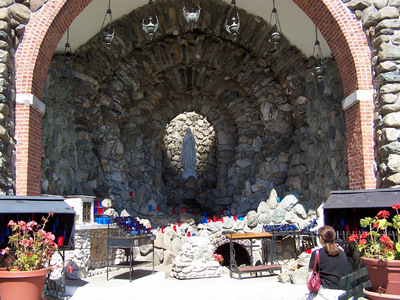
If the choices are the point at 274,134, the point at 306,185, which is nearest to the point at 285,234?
the point at 306,185

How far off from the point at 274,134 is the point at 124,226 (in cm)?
528

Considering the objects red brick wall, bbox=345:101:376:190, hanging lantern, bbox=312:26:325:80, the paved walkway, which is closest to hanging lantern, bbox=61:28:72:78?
the paved walkway

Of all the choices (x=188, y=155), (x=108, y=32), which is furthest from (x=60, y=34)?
(x=188, y=155)

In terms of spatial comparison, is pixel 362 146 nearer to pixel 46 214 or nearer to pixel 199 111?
pixel 46 214

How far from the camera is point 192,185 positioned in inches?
600

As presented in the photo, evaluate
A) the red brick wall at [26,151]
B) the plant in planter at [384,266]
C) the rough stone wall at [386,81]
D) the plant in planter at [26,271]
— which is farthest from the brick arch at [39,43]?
the plant in planter at [384,266]

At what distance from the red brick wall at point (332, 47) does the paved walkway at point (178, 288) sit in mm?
2072

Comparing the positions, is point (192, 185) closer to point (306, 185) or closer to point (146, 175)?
point (146, 175)

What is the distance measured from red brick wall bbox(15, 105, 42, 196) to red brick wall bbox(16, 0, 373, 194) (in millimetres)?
17

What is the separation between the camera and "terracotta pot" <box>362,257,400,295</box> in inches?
176

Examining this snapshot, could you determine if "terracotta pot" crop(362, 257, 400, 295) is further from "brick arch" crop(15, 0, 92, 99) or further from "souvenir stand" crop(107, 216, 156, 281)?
"brick arch" crop(15, 0, 92, 99)

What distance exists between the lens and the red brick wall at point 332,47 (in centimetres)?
819

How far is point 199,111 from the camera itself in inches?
555

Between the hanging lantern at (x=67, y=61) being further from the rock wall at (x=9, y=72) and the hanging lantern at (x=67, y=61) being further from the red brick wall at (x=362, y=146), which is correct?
the red brick wall at (x=362, y=146)
